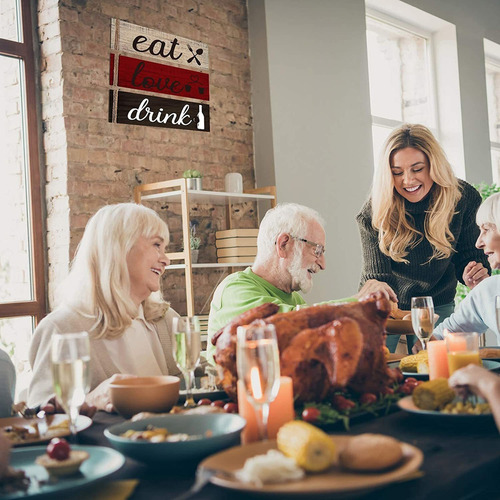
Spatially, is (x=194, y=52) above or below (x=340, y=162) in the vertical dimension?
above

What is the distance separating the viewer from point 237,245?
13.4ft

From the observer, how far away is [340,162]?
496cm

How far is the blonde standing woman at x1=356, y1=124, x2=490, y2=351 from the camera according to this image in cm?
279

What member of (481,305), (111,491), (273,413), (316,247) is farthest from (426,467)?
(316,247)

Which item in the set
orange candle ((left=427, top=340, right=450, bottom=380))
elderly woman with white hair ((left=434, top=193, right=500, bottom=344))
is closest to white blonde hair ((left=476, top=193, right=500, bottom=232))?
elderly woman with white hair ((left=434, top=193, right=500, bottom=344))

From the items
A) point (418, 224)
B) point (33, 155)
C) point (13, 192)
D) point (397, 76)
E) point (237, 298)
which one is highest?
point (397, 76)

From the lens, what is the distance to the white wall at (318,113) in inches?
177

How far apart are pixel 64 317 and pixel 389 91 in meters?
4.91

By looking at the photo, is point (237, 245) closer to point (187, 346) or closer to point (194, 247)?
point (194, 247)

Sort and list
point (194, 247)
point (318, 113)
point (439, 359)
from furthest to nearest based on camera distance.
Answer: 1. point (318, 113)
2. point (194, 247)
3. point (439, 359)

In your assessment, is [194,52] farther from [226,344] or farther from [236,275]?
[226,344]

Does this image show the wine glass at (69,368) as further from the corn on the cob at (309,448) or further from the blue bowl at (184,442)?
the corn on the cob at (309,448)

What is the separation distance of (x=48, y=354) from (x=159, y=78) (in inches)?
107

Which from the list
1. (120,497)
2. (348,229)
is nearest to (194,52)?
(348,229)
